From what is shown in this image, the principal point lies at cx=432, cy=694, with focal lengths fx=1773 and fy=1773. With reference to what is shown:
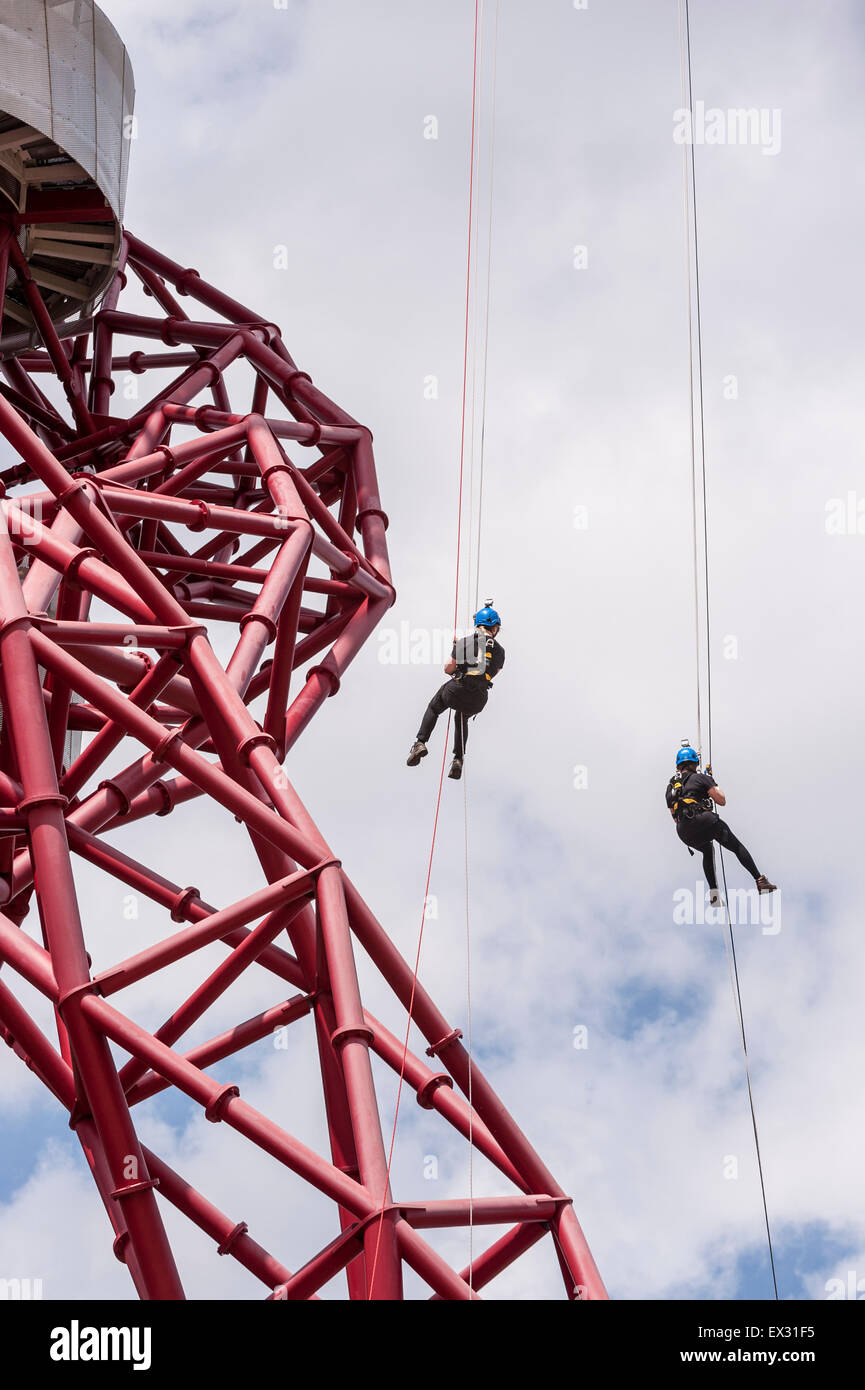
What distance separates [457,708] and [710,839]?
4257 millimetres

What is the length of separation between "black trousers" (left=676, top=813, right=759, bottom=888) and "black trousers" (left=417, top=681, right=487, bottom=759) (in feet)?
11.3

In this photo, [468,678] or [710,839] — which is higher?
[468,678]

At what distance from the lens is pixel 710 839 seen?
1035 inches

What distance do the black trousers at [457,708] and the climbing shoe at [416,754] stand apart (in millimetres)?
154

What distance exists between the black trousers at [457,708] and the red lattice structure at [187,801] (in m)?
1.92

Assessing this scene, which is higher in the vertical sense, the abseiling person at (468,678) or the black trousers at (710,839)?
the abseiling person at (468,678)

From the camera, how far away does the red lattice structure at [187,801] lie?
1554 cm

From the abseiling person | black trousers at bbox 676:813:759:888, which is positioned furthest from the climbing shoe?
black trousers at bbox 676:813:759:888

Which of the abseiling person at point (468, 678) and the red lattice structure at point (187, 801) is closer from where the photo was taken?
the red lattice structure at point (187, 801)

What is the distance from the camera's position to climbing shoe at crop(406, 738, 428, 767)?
1019 inches

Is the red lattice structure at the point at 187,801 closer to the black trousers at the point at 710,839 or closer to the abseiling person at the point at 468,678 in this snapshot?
the abseiling person at the point at 468,678

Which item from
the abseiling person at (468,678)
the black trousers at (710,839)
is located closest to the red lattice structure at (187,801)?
the abseiling person at (468,678)

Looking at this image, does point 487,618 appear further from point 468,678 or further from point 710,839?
point 710,839

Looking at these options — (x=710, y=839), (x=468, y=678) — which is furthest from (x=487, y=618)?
(x=710, y=839)
